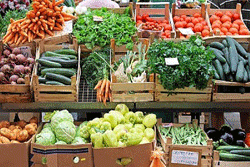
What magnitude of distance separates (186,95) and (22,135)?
1.54 metres

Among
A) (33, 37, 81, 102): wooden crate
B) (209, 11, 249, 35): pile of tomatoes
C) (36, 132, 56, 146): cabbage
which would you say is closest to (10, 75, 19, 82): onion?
(33, 37, 81, 102): wooden crate

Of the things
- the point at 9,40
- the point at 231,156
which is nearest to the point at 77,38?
the point at 9,40

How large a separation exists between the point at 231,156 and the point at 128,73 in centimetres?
122

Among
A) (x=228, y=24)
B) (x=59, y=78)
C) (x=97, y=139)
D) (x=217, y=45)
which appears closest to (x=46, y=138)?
(x=97, y=139)

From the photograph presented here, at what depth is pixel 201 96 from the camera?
11.7ft

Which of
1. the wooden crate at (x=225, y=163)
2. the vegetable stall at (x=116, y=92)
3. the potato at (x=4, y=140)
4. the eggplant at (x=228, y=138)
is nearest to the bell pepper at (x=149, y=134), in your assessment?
the vegetable stall at (x=116, y=92)

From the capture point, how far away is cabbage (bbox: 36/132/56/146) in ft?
10.4

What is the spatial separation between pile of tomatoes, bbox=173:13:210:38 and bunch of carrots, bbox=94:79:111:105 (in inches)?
66.6

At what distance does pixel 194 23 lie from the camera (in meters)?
4.94

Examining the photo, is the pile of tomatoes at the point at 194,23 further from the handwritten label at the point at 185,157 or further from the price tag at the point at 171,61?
the handwritten label at the point at 185,157

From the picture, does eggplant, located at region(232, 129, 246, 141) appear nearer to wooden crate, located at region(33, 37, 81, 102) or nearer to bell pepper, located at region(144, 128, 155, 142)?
bell pepper, located at region(144, 128, 155, 142)

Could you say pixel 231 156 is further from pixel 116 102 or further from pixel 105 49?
pixel 105 49

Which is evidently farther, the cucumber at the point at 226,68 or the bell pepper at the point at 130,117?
the cucumber at the point at 226,68

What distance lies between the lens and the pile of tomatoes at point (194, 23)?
4.79 m
